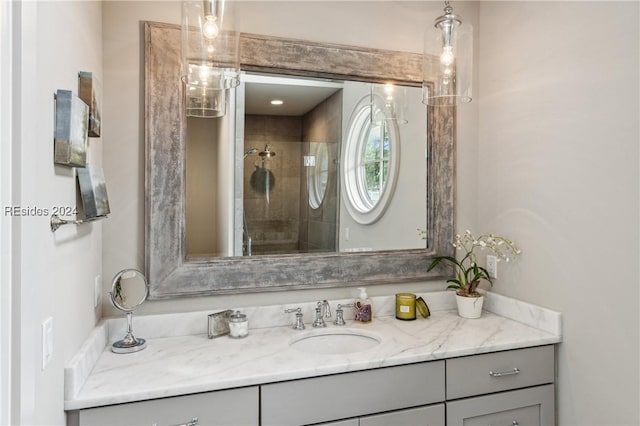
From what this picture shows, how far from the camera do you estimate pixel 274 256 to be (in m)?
1.97

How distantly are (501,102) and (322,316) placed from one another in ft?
4.47

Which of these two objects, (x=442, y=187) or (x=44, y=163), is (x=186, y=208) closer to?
(x=44, y=163)

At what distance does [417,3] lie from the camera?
2201 millimetres

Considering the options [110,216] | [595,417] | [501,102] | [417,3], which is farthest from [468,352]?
[417,3]

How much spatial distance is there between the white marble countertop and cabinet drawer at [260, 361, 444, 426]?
0.12 feet

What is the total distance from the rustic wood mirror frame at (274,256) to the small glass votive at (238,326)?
0.15 metres

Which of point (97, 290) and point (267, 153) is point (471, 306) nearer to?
point (267, 153)

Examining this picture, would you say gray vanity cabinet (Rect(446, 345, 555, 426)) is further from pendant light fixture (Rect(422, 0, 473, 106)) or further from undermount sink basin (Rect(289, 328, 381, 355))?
pendant light fixture (Rect(422, 0, 473, 106))

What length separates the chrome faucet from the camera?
195 cm

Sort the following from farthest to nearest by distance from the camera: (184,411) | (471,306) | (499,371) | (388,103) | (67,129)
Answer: (388,103)
(471,306)
(499,371)
(184,411)
(67,129)

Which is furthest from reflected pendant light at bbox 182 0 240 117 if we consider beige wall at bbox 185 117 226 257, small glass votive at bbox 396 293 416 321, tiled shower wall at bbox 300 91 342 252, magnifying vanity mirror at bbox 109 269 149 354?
small glass votive at bbox 396 293 416 321

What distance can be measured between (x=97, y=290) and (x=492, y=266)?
181cm

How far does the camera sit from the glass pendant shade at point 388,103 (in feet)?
7.09

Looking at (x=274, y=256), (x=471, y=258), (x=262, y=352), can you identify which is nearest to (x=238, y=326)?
(x=262, y=352)
